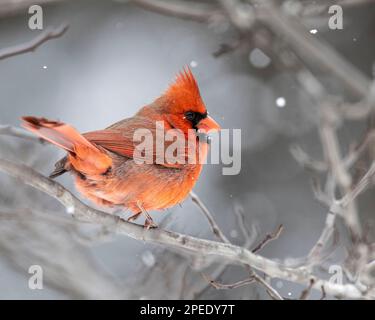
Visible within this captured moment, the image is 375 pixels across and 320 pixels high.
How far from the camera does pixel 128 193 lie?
9.11ft

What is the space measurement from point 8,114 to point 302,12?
2.51 m

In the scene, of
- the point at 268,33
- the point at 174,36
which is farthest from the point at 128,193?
the point at 174,36

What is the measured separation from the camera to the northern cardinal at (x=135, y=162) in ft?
8.59

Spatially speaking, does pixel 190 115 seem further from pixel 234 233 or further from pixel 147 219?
pixel 234 233

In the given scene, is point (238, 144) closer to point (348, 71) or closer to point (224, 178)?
point (224, 178)

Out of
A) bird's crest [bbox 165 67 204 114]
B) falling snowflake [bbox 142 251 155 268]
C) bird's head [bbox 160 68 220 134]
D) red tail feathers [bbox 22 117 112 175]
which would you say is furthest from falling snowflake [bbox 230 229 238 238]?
red tail feathers [bbox 22 117 112 175]

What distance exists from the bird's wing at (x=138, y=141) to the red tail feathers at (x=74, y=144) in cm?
11

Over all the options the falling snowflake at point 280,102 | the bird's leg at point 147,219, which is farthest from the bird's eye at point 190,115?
the falling snowflake at point 280,102

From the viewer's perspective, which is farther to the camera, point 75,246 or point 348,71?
point 348,71

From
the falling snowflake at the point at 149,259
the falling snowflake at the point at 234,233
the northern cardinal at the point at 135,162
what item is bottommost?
the falling snowflake at the point at 234,233

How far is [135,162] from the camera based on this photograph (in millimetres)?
2830

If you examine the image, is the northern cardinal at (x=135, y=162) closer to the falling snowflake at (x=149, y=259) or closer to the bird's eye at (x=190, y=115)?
the bird's eye at (x=190, y=115)

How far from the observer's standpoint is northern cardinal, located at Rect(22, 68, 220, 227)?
103 inches

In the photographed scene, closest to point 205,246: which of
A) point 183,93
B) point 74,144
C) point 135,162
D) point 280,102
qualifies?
point 135,162
